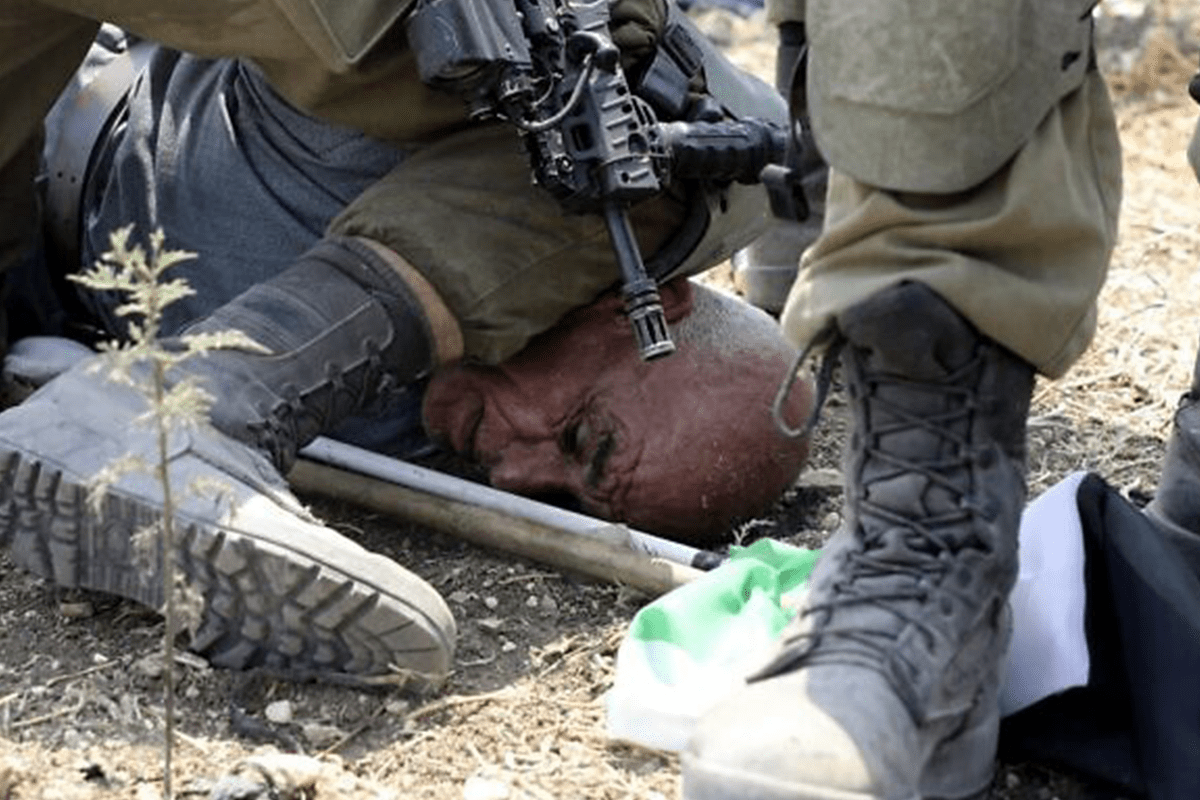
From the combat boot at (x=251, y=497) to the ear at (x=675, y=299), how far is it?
0.42 m

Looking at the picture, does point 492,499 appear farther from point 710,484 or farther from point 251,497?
point 251,497

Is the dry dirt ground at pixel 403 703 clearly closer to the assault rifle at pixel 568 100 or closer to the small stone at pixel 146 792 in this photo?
the small stone at pixel 146 792

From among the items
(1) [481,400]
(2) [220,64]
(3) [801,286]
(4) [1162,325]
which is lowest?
(4) [1162,325]

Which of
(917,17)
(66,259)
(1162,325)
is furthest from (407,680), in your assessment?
(1162,325)

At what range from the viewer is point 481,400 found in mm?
3344

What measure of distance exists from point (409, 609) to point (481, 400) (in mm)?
744

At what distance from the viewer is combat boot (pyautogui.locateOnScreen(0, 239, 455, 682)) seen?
2648 millimetres

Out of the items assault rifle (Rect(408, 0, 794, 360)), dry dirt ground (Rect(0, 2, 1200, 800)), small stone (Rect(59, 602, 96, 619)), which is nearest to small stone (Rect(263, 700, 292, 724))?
dry dirt ground (Rect(0, 2, 1200, 800))

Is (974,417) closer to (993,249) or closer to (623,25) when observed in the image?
(993,249)

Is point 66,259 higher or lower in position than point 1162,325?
higher

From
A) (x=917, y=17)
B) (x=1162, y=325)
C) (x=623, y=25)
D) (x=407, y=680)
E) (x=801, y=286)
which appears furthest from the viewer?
(x=1162, y=325)

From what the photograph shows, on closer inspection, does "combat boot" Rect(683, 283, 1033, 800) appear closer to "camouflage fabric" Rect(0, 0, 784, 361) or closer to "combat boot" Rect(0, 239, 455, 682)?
"combat boot" Rect(0, 239, 455, 682)

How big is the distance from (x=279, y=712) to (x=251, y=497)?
0.85 ft

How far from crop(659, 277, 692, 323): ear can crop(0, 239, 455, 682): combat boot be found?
→ 423 millimetres
